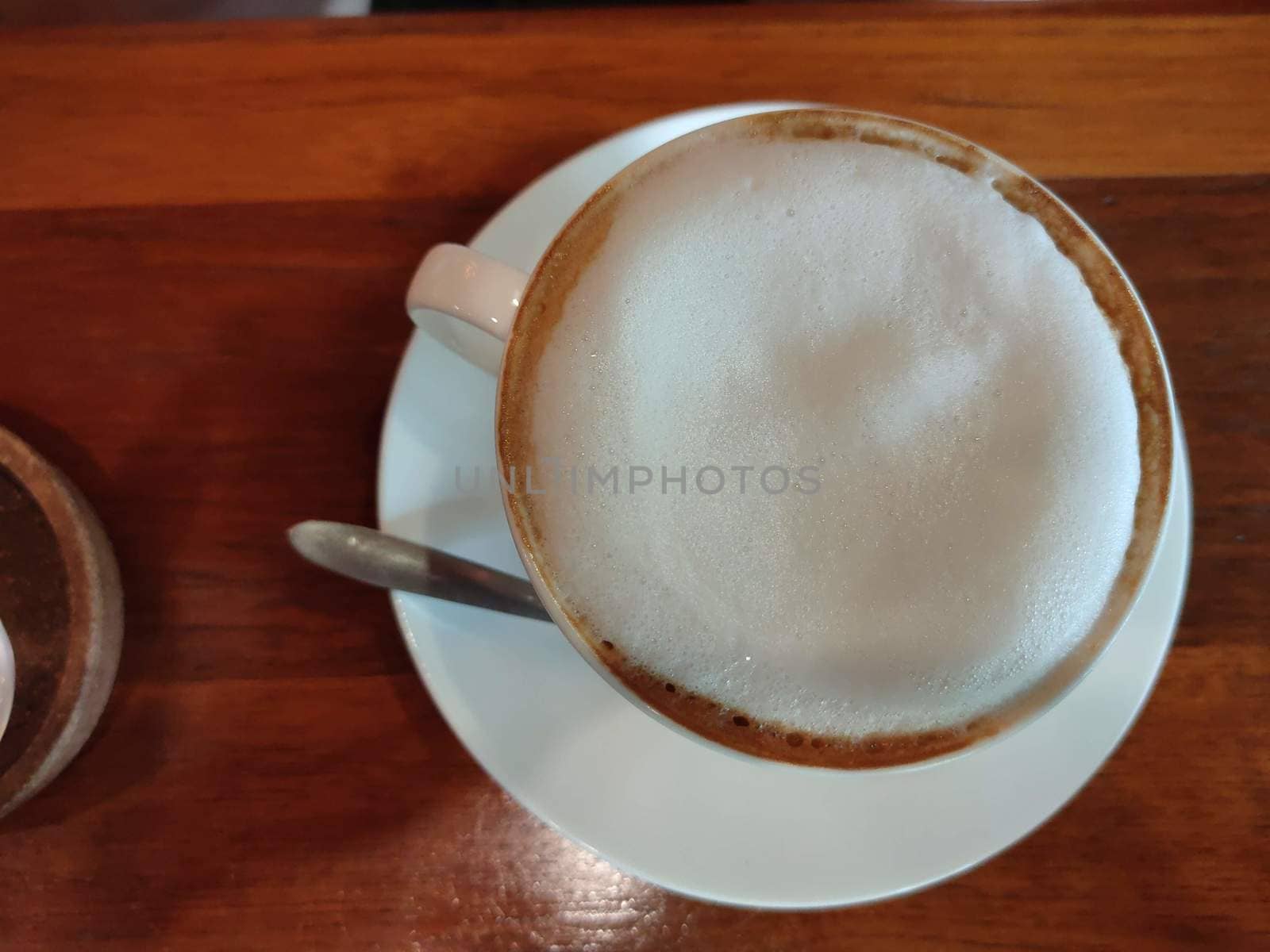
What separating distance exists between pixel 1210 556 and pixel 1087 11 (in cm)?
45

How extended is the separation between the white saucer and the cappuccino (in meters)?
0.10

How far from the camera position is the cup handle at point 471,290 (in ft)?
1.54

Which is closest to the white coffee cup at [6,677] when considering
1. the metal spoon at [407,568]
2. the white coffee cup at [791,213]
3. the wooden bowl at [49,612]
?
the wooden bowl at [49,612]

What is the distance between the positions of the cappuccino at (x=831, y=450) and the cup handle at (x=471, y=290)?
0.02 meters

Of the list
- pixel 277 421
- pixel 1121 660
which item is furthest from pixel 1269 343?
pixel 277 421

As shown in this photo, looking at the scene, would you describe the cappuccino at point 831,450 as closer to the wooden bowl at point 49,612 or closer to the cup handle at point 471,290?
the cup handle at point 471,290

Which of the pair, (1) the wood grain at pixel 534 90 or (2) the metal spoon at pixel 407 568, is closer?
(2) the metal spoon at pixel 407 568

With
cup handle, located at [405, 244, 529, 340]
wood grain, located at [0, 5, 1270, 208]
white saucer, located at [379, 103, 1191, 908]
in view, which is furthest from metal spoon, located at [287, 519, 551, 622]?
wood grain, located at [0, 5, 1270, 208]

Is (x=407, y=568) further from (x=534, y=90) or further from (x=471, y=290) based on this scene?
(x=534, y=90)

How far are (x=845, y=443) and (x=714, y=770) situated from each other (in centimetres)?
23

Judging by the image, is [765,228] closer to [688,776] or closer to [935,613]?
[935,613]

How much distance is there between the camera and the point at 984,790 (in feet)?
1.71

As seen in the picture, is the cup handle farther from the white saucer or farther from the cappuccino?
the white saucer

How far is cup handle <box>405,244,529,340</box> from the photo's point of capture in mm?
469
